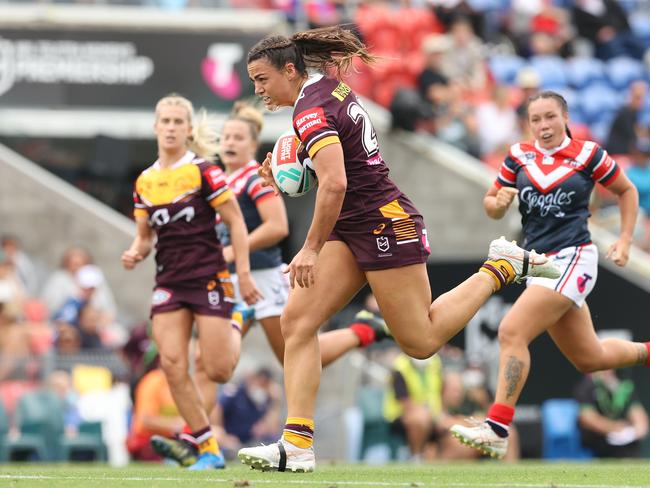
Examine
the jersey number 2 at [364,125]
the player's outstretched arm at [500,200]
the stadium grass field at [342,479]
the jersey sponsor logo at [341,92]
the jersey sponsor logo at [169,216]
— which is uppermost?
the jersey sponsor logo at [341,92]

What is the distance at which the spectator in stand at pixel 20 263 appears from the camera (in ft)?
52.3

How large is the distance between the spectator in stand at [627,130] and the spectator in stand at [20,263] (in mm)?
8269

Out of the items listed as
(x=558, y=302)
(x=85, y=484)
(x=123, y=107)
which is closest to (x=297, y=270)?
(x=85, y=484)

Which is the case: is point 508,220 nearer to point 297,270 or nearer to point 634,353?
point 634,353

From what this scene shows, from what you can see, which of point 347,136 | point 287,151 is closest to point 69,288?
point 287,151

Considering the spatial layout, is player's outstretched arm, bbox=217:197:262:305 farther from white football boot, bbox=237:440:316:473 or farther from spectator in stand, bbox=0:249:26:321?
spectator in stand, bbox=0:249:26:321

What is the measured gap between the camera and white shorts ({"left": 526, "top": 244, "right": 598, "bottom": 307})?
898 cm

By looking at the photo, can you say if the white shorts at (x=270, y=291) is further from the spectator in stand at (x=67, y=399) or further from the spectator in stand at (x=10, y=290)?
the spectator in stand at (x=10, y=290)

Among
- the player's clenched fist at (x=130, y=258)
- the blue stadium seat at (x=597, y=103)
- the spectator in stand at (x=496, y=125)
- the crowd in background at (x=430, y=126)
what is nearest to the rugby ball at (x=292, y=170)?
the player's clenched fist at (x=130, y=258)

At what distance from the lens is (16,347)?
14.4 meters

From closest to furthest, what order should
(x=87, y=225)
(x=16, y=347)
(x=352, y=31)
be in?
(x=352, y=31)
(x=16, y=347)
(x=87, y=225)

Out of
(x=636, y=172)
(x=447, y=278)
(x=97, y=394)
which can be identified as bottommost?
(x=97, y=394)

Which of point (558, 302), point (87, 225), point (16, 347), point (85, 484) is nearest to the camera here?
point (85, 484)

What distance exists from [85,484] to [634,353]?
4.08 meters
